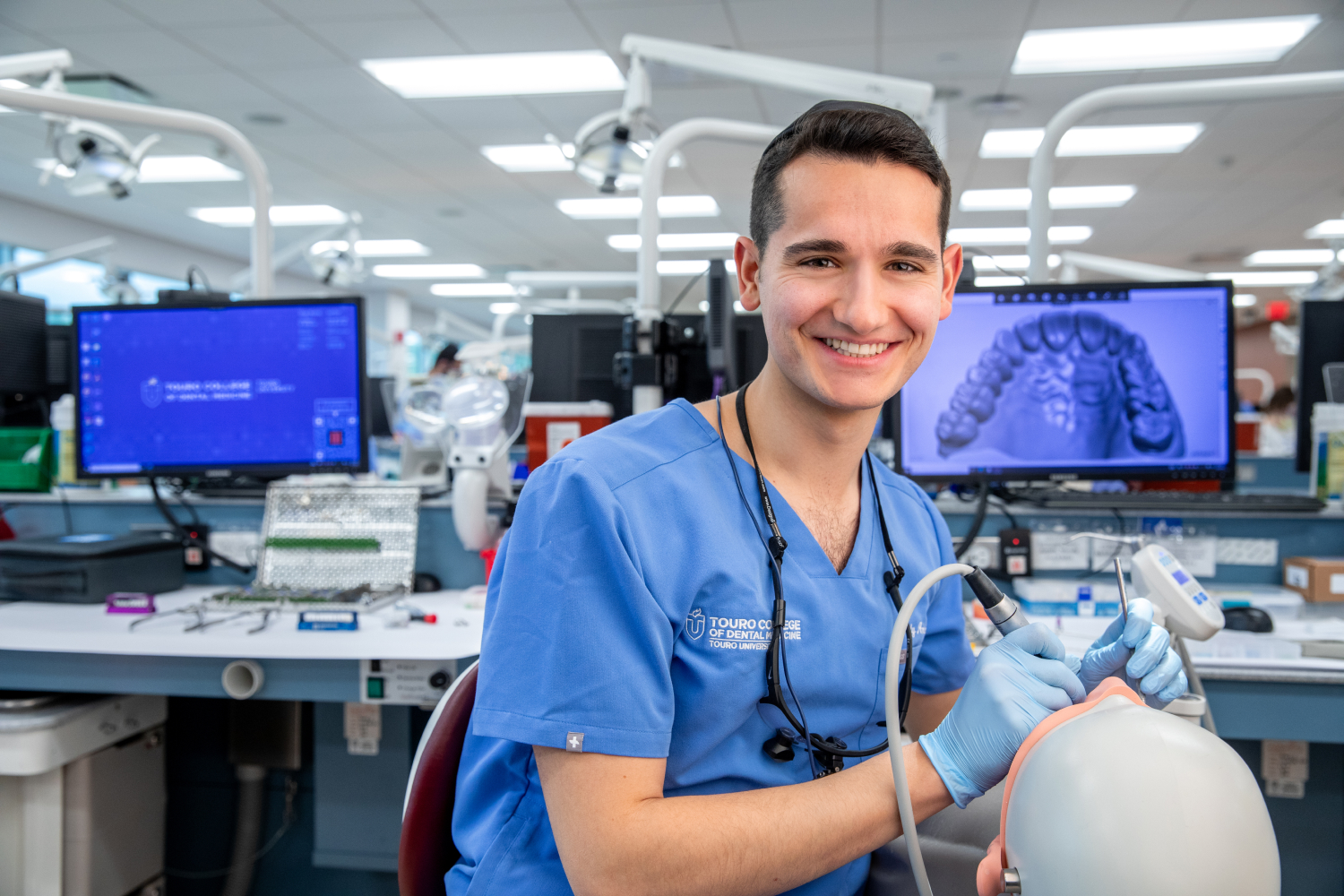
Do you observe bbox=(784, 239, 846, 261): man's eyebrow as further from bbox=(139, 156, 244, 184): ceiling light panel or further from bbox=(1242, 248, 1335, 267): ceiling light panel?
bbox=(1242, 248, 1335, 267): ceiling light panel

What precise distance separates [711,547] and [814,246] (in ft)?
1.05

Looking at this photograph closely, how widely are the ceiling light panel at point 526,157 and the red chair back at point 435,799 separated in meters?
5.01

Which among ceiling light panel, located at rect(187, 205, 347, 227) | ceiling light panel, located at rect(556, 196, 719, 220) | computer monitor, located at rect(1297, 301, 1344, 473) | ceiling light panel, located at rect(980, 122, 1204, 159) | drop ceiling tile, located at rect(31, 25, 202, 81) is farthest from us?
ceiling light panel, located at rect(187, 205, 347, 227)

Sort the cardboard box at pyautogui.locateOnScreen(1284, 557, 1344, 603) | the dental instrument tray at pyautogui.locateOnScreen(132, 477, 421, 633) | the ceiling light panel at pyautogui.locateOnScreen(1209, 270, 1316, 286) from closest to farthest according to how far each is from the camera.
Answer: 1. the cardboard box at pyautogui.locateOnScreen(1284, 557, 1344, 603)
2. the dental instrument tray at pyautogui.locateOnScreen(132, 477, 421, 633)
3. the ceiling light panel at pyautogui.locateOnScreen(1209, 270, 1316, 286)

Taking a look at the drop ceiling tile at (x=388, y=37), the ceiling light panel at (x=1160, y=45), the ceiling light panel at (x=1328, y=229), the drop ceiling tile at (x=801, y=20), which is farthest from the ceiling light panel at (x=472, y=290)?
the ceiling light panel at (x=1328, y=229)

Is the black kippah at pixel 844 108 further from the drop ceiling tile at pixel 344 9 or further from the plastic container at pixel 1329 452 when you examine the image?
the drop ceiling tile at pixel 344 9

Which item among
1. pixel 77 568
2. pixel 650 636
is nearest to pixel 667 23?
pixel 77 568

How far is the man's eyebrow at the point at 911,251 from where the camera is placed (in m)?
0.84

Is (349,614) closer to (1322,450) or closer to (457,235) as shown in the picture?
(1322,450)

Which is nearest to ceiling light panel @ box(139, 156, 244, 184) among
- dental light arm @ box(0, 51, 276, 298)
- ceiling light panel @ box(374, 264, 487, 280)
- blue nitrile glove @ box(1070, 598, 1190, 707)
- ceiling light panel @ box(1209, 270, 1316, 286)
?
ceiling light panel @ box(374, 264, 487, 280)

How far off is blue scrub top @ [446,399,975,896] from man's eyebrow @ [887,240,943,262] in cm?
26

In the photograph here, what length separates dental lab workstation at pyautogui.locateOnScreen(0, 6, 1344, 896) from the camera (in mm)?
743

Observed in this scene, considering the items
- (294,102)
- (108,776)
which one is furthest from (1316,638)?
(294,102)

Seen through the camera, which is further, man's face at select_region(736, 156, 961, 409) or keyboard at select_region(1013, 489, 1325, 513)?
keyboard at select_region(1013, 489, 1325, 513)
